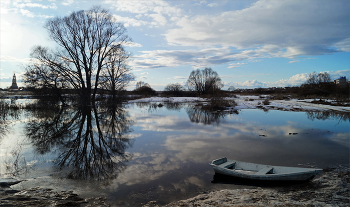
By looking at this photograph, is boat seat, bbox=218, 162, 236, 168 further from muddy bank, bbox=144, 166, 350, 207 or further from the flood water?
muddy bank, bbox=144, 166, 350, 207

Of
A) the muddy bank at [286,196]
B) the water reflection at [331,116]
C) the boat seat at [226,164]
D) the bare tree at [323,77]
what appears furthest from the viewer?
the bare tree at [323,77]

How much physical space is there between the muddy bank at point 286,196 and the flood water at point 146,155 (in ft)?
1.59

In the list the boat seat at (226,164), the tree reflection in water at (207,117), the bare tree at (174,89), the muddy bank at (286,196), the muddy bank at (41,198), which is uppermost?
the bare tree at (174,89)

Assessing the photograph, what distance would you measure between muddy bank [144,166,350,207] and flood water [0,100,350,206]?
0.49 meters

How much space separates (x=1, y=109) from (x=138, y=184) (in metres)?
24.2

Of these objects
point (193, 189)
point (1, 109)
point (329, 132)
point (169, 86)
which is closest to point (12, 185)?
point (193, 189)

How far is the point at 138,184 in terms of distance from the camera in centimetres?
599

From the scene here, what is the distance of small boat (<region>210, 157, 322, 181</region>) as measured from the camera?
578cm

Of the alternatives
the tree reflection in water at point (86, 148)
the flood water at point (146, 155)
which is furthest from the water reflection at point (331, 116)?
the tree reflection in water at point (86, 148)

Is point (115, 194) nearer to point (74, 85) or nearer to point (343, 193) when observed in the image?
point (343, 193)

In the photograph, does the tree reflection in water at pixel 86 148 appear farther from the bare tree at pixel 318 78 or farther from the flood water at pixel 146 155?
the bare tree at pixel 318 78

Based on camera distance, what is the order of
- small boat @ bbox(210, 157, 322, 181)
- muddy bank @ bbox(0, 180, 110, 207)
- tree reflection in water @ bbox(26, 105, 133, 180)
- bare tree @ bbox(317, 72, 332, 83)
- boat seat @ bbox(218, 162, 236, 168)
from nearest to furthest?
1. muddy bank @ bbox(0, 180, 110, 207)
2. small boat @ bbox(210, 157, 322, 181)
3. boat seat @ bbox(218, 162, 236, 168)
4. tree reflection in water @ bbox(26, 105, 133, 180)
5. bare tree @ bbox(317, 72, 332, 83)

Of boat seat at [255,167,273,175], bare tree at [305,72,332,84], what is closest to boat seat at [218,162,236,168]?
boat seat at [255,167,273,175]

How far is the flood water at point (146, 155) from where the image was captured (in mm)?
5824
